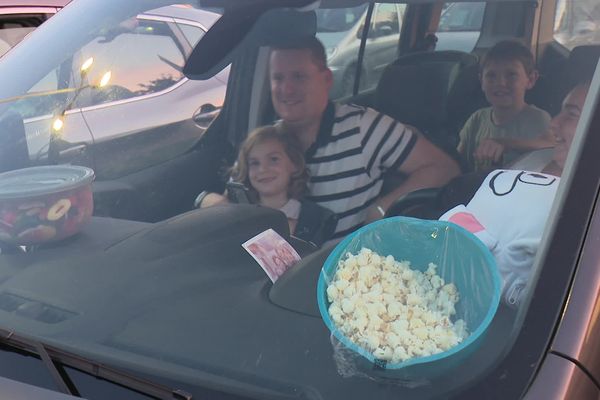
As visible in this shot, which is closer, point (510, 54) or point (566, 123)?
point (566, 123)

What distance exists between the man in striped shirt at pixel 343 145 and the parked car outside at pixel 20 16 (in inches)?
145

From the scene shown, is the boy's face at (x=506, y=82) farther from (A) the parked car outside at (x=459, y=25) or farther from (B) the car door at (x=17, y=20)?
(B) the car door at (x=17, y=20)

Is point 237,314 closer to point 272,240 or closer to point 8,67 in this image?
point 272,240

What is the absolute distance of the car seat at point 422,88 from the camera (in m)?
1.65

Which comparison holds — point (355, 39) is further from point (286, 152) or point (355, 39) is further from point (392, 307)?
point (392, 307)

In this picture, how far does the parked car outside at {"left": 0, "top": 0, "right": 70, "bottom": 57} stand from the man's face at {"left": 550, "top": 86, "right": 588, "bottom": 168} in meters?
4.28

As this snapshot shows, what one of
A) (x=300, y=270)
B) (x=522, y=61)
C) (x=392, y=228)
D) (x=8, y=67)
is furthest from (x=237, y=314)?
(x=8, y=67)

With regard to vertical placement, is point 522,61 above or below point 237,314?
above

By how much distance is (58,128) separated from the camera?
181 centimetres

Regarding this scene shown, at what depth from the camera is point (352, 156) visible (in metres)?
1.67

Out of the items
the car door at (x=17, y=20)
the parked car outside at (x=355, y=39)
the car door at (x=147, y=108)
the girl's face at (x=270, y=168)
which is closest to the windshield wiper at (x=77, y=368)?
the car door at (x=147, y=108)

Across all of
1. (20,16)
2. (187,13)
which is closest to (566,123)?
(187,13)

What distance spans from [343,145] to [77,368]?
0.79 m

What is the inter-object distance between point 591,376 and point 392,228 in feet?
1.50
